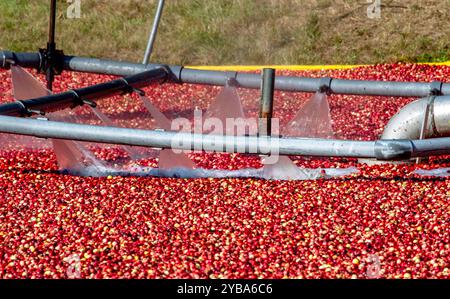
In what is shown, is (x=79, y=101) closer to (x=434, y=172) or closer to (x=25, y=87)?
(x=25, y=87)

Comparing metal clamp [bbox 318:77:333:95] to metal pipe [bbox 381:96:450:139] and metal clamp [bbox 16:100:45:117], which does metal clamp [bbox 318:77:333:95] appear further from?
metal clamp [bbox 16:100:45:117]

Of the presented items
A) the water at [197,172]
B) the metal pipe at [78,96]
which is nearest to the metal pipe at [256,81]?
the metal pipe at [78,96]

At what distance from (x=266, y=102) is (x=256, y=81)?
1363 mm

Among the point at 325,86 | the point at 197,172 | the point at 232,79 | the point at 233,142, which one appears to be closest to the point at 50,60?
the point at 232,79

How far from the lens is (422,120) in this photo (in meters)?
7.20

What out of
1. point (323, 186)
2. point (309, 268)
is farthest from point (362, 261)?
point (323, 186)

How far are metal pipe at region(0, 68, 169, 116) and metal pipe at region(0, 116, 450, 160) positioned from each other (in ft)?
1.15

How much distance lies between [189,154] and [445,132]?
71.6 inches

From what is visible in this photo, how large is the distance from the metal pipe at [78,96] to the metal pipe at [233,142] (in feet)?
1.15

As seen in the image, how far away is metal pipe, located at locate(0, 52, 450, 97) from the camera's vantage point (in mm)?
7801

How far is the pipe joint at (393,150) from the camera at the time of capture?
6.03m
